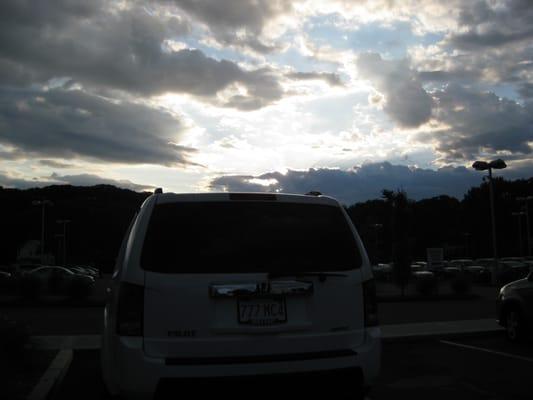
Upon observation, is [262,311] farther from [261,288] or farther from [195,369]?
[195,369]

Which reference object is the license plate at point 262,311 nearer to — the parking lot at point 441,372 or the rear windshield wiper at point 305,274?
the rear windshield wiper at point 305,274

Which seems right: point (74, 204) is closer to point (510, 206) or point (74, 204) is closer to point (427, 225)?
point (427, 225)

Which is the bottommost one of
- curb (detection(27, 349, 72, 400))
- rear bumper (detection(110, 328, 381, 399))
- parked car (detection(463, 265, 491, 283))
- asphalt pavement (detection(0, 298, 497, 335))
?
parked car (detection(463, 265, 491, 283))

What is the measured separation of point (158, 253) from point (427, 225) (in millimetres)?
121447

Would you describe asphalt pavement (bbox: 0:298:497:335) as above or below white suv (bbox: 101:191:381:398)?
below

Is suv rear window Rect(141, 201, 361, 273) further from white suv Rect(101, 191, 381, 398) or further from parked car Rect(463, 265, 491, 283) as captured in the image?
parked car Rect(463, 265, 491, 283)

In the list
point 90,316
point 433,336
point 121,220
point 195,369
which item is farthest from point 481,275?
point 121,220

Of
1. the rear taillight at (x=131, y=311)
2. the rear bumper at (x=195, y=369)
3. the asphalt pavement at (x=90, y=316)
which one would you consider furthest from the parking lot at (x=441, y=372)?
the asphalt pavement at (x=90, y=316)

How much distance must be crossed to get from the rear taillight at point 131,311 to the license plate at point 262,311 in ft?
2.12

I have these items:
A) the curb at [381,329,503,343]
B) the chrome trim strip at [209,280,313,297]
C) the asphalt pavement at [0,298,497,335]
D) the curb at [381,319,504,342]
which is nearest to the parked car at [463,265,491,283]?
the asphalt pavement at [0,298,497,335]

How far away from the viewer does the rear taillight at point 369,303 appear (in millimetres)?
4148

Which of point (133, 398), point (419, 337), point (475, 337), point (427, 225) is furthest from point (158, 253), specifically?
point (427, 225)

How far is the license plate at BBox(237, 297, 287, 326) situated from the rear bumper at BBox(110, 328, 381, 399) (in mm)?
261

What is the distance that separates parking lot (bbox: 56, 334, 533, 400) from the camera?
647 cm
